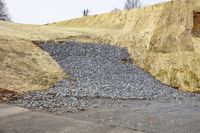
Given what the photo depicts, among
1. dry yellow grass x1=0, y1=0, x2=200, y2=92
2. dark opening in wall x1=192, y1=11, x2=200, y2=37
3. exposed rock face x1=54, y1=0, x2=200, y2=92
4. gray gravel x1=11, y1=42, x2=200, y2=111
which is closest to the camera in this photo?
gray gravel x1=11, y1=42, x2=200, y2=111

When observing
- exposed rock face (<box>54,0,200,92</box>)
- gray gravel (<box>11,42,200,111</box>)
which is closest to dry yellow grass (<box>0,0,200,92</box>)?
exposed rock face (<box>54,0,200,92</box>)

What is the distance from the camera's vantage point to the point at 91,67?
17.7 m

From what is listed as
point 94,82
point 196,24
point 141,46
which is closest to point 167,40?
point 196,24

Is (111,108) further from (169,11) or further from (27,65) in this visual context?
(169,11)

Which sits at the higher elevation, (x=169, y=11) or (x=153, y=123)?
(x=169, y=11)

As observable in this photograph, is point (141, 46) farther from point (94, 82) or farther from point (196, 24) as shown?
point (94, 82)

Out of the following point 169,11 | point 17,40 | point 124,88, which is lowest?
point 124,88

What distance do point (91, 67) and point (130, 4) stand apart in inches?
2241

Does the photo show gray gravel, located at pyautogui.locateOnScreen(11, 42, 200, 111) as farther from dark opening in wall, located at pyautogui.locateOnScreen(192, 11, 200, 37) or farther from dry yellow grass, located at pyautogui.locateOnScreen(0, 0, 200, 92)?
dark opening in wall, located at pyautogui.locateOnScreen(192, 11, 200, 37)

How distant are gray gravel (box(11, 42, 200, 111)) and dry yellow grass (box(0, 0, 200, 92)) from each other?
66 centimetres

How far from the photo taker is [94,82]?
49.1 ft

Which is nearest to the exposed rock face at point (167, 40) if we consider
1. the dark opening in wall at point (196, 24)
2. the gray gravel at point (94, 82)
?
the dark opening in wall at point (196, 24)

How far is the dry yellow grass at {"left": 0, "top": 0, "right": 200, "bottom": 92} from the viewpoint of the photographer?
49.3 ft

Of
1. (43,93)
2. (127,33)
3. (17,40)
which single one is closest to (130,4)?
(127,33)
